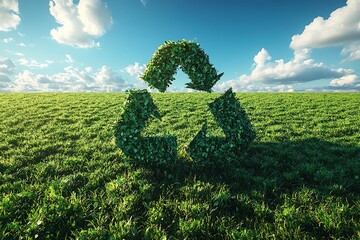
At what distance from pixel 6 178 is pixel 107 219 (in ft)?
13.0

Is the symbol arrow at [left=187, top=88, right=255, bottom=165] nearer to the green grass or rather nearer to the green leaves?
the green grass

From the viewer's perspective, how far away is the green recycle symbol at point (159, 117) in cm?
753

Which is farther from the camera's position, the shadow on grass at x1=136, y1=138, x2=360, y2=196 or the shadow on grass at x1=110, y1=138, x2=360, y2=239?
the shadow on grass at x1=136, y1=138, x2=360, y2=196

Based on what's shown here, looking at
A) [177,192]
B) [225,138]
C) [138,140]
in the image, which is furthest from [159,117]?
[177,192]

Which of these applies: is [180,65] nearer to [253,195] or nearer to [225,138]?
[225,138]

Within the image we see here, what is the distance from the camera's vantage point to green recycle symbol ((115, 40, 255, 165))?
24.7 feet

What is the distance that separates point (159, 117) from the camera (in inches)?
313

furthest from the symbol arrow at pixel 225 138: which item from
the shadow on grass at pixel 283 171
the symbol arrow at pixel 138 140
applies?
the symbol arrow at pixel 138 140

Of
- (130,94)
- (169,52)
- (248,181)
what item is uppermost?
(169,52)

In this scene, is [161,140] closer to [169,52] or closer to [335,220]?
[169,52]

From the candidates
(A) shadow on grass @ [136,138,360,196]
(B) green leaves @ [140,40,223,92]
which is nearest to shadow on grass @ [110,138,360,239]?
(A) shadow on grass @ [136,138,360,196]

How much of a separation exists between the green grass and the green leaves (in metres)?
2.85

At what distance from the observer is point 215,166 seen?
7984 mm

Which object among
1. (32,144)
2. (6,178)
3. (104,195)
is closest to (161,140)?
(104,195)
